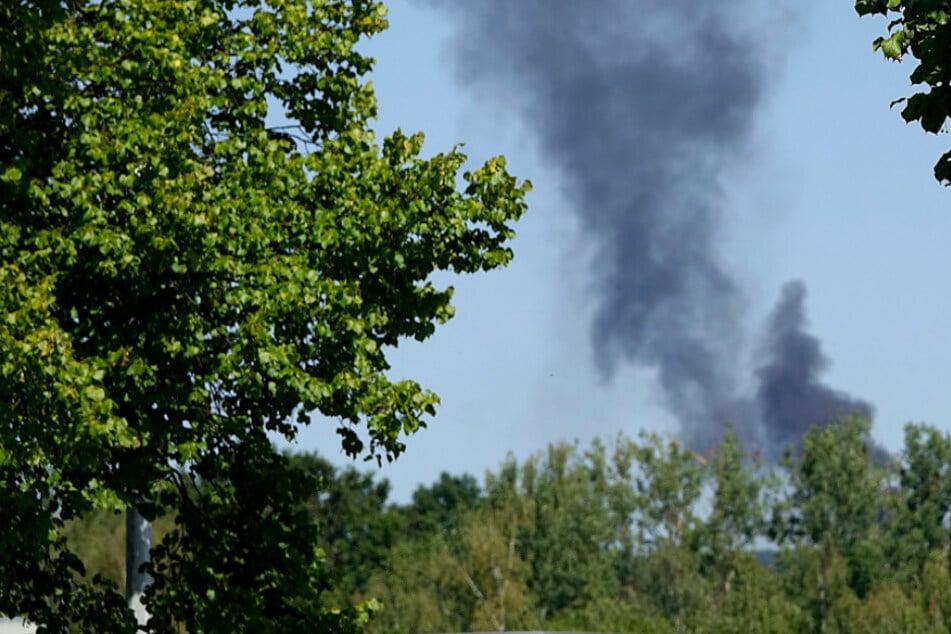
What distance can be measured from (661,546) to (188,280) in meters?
81.5

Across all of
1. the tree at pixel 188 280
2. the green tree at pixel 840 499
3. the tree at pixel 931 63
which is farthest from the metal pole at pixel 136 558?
the green tree at pixel 840 499

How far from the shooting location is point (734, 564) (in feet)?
320

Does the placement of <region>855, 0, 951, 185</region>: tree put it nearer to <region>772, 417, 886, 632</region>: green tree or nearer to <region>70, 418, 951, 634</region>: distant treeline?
<region>70, 418, 951, 634</region>: distant treeline

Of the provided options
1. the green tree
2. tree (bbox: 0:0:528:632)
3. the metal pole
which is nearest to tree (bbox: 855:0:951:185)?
tree (bbox: 0:0:528:632)

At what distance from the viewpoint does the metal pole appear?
2472 centimetres

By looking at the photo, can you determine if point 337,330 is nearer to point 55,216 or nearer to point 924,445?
point 55,216

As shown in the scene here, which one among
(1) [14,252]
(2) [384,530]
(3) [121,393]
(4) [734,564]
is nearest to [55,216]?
(1) [14,252]

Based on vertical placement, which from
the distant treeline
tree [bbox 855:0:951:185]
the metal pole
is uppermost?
the distant treeline

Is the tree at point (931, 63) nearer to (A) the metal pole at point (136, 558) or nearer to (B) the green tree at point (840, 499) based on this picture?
(A) the metal pole at point (136, 558)

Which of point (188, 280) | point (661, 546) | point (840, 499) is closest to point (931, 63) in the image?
point (188, 280)

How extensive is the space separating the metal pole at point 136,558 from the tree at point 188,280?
0.79 metres

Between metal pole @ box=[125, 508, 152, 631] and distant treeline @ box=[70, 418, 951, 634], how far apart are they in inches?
1710

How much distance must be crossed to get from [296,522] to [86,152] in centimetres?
642

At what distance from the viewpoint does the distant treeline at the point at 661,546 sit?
80750mm
